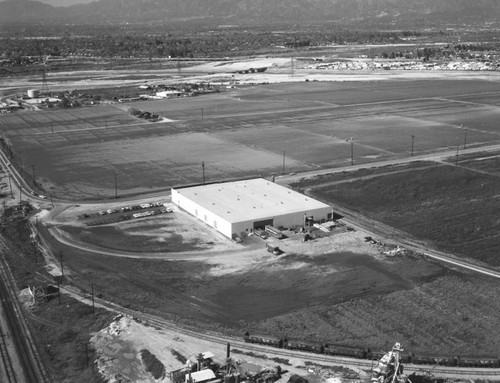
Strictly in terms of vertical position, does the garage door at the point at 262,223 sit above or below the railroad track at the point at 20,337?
above

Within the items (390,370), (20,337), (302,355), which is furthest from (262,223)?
(390,370)

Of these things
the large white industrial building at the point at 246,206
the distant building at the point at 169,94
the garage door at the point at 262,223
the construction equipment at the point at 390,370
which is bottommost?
the construction equipment at the point at 390,370

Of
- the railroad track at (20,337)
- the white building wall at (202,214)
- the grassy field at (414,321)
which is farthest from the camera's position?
the white building wall at (202,214)

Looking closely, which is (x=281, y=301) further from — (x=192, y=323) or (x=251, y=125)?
(x=251, y=125)

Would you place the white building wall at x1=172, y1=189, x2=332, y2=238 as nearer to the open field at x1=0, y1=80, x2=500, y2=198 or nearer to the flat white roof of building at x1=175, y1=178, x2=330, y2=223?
the flat white roof of building at x1=175, y1=178, x2=330, y2=223

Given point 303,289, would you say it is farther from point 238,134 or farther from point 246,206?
point 238,134

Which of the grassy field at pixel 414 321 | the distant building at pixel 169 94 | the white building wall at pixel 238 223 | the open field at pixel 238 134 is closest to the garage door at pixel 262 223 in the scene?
the white building wall at pixel 238 223

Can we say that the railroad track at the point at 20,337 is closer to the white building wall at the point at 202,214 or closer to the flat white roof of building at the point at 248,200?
the white building wall at the point at 202,214

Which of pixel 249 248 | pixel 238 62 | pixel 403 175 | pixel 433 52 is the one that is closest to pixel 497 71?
pixel 433 52
